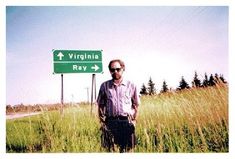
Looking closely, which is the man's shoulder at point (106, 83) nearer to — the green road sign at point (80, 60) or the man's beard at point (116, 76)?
the man's beard at point (116, 76)

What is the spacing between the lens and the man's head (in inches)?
410

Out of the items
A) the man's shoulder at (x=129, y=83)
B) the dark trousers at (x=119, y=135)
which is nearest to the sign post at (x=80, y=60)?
the man's shoulder at (x=129, y=83)

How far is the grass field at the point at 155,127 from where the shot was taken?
412 inches

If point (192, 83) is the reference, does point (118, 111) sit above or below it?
below

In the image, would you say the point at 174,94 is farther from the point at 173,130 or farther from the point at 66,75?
the point at 66,75

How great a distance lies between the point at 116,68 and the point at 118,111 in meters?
0.72

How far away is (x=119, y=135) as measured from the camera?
403 inches

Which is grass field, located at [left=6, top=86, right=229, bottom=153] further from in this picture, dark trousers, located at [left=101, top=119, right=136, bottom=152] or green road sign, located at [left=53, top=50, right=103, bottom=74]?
green road sign, located at [left=53, top=50, right=103, bottom=74]

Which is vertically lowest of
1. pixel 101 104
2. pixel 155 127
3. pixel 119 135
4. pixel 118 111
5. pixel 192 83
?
pixel 119 135

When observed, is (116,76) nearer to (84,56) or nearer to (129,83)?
(129,83)

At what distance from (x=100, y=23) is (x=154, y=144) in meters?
2.07

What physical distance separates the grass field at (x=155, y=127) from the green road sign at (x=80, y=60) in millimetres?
597

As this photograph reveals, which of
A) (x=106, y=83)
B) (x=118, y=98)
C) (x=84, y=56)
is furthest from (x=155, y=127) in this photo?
(x=84, y=56)

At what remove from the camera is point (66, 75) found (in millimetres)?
10617
